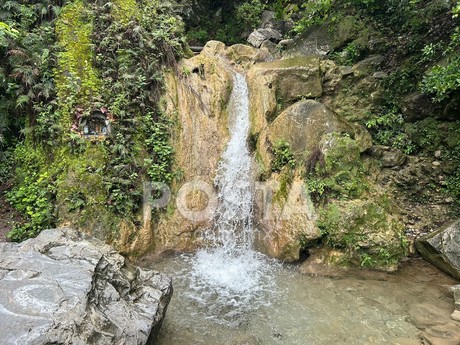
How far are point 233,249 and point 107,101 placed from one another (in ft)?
16.8

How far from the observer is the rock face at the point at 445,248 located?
6180 mm

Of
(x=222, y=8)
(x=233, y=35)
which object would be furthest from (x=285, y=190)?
(x=222, y=8)

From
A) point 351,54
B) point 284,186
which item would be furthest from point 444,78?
point 284,186

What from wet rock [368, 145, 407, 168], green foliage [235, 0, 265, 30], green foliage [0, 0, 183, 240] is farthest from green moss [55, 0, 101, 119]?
green foliage [235, 0, 265, 30]

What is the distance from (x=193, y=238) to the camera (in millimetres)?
7926

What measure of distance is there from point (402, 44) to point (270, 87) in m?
4.17

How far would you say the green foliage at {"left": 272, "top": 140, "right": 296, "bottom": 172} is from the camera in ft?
26.1

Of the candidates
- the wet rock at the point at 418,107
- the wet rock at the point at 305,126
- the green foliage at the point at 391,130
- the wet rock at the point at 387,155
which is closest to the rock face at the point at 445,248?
the wet rock at the point at 387,155

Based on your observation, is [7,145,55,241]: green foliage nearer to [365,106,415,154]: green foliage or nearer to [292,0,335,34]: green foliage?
[365,106,415,154]: green foliage

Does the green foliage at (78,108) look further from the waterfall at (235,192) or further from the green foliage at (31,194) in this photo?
the waterfall at (235,192)

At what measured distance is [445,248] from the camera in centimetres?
632

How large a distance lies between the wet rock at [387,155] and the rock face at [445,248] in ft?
7.29

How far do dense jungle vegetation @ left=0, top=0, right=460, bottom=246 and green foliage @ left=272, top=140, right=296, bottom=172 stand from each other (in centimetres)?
264

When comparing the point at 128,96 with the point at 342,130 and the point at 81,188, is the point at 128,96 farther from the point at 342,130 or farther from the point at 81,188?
the point at 342,130
